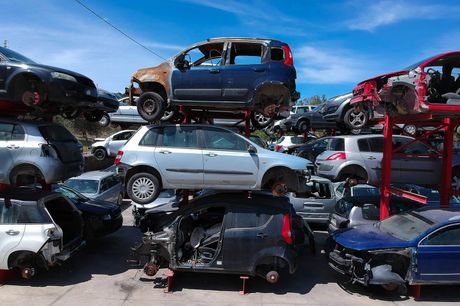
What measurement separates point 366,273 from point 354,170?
361 cm

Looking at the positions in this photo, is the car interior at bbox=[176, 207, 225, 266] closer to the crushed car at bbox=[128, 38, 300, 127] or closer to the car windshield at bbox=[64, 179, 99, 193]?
the crushed car at bbox=[128, 38, 300, 127]

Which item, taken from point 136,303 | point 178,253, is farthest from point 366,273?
point 136,303

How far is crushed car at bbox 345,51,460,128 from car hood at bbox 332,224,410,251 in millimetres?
2463

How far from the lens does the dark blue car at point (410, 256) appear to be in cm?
680

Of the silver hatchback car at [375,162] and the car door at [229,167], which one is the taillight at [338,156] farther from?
the car door at [229,167]

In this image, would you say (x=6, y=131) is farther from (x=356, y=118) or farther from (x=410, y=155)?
(x=410, y=155)

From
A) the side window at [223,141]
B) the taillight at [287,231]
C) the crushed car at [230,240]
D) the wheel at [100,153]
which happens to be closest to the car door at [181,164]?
the side window at [223,141]

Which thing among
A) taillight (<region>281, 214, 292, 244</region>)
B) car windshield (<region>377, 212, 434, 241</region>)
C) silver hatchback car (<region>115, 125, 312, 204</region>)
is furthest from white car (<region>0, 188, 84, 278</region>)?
car windshield (<region>377, 212, 434, 241</region>)

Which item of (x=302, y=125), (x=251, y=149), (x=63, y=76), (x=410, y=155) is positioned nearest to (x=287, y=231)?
(x=251, y=149)

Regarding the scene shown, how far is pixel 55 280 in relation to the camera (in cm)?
752

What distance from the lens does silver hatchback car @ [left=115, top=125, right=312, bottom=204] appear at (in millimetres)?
7320

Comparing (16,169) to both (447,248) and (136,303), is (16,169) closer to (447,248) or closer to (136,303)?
(136,303)

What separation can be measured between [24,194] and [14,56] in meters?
2.81

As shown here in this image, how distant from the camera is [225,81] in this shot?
308 inches
